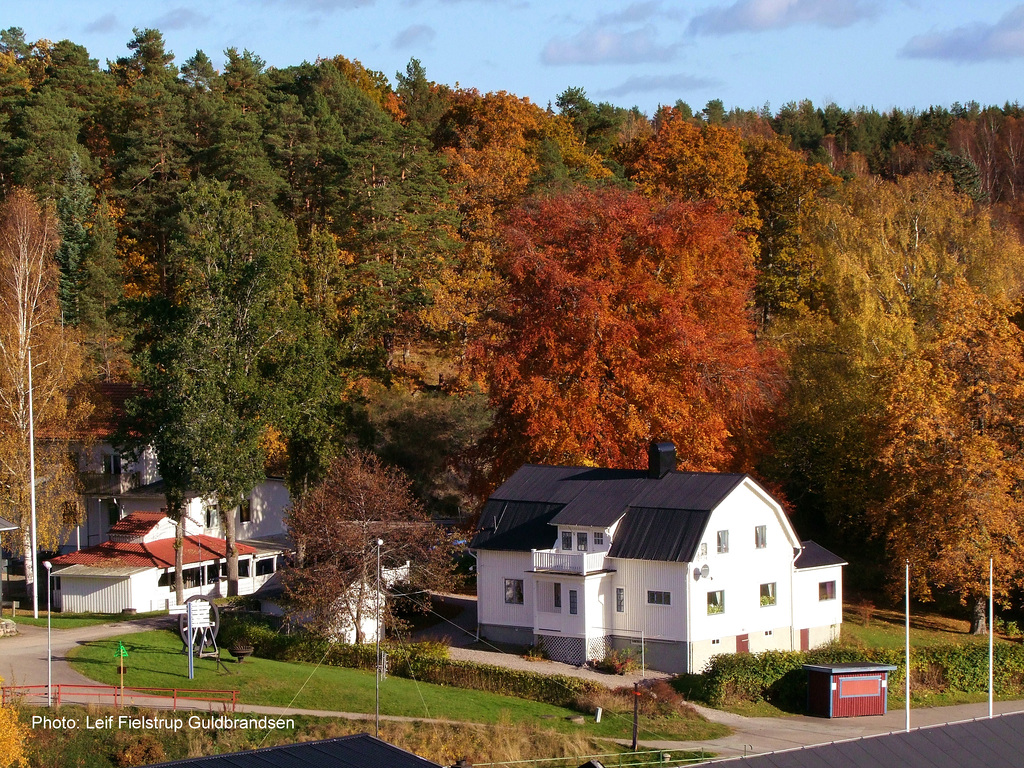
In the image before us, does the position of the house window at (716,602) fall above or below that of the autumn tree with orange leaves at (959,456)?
below

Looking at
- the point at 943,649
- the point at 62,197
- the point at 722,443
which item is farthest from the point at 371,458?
the point at 62,197

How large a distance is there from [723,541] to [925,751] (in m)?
17.7

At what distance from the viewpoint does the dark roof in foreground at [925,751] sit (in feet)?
58.6

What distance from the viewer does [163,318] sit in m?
43.5

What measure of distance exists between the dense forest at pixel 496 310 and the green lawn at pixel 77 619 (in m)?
4.75

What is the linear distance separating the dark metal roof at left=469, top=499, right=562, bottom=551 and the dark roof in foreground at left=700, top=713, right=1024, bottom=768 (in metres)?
18.6

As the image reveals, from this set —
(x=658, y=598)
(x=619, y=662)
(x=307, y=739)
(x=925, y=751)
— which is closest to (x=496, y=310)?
(x=658, y=598)

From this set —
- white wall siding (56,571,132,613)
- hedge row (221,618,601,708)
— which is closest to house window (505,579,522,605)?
hedge row (221,618,601,708)

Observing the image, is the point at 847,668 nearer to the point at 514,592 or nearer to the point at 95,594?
the point at 514,592

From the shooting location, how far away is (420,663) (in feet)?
112

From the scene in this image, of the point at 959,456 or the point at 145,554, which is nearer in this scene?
the point at 959,456

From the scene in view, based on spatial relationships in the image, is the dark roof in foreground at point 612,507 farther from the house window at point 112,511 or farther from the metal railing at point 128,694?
the house window at point 112,511

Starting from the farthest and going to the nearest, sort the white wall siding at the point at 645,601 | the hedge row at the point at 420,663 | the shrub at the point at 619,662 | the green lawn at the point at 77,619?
the green lawn at the point at 77,619 → the white wall siding at the point at 645,601 → the shrub at the point at 619,662 → the hedge row at the point at 420,663

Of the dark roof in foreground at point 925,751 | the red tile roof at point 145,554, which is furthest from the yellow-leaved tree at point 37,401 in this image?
the dark roof in foreground at point 925,751
